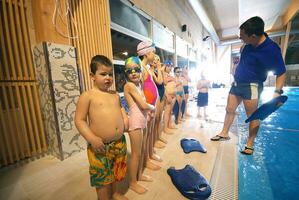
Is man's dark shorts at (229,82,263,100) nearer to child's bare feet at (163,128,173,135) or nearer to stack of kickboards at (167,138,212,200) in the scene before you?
stack of kickboards at (167,138,212,200)

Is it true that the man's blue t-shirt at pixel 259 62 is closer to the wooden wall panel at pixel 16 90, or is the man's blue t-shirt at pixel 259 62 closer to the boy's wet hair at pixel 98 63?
the boy's wet hair at pixel 98 63

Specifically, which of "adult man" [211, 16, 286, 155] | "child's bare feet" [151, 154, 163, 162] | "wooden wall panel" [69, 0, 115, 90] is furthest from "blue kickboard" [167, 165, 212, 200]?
"wooden wall panel" [69, 0, 115, 90]

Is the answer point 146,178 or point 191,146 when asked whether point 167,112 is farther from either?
point 146,178

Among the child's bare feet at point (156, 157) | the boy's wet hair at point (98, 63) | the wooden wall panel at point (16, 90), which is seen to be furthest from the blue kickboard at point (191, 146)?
the wooden wall panel at point (16, 90)

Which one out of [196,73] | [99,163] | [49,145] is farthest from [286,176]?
[196,73]

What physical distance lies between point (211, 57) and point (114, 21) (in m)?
12.9

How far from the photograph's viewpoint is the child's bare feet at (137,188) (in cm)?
144

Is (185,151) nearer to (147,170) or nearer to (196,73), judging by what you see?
(147,170)

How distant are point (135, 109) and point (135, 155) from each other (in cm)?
43

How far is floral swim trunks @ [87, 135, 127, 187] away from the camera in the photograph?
1.08m

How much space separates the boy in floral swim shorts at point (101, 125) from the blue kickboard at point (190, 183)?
0.68 m

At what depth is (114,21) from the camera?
317cm

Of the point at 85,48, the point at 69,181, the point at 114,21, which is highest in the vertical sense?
the point at 114,21

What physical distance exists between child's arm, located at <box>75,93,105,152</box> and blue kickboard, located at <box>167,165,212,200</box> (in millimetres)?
903
